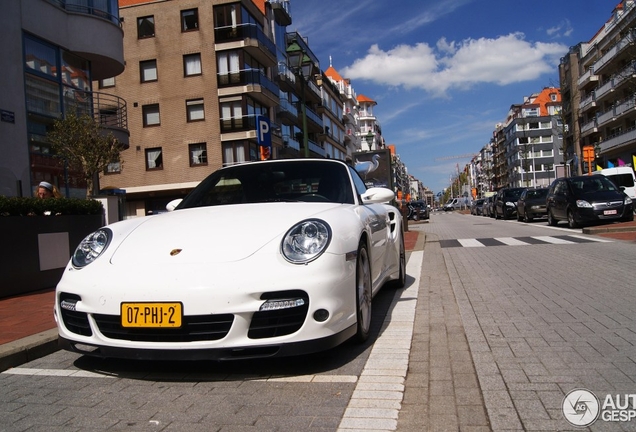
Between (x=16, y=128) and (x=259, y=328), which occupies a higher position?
(x=16, y=128)

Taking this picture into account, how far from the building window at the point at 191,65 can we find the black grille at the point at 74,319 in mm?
32889

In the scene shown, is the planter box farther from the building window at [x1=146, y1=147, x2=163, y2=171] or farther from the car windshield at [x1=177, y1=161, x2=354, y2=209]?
the building window at [x1=146, y1=147, x2=163, y2=171]

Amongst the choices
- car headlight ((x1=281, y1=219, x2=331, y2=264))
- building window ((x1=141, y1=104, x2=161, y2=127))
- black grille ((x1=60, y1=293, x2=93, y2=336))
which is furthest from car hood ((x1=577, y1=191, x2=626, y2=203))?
building window ((x1=141, y1=104, x2=161, y2=127))

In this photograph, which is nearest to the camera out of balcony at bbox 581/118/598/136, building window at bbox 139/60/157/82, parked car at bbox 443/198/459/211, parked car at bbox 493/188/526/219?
parked car at bbox 493/188/526/219

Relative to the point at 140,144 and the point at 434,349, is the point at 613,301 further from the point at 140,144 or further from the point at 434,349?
the point at 140,144

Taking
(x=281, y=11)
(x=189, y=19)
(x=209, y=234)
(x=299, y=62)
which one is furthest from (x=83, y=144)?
(x=281, y=11)

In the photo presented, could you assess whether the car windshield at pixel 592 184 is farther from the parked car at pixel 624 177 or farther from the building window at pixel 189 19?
the building window at pixel 189 19

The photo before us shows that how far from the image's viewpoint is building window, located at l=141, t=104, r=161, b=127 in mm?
34500

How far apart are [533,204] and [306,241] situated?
68.8 feet

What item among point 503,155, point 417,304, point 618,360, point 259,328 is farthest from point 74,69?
point 503,155

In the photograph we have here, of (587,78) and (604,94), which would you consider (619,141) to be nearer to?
(604,94)

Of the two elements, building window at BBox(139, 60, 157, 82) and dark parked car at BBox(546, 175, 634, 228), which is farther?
building window at BBox(139, 60, 157, 82)

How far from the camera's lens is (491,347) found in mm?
3676

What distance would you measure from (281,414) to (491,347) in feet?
5.81
